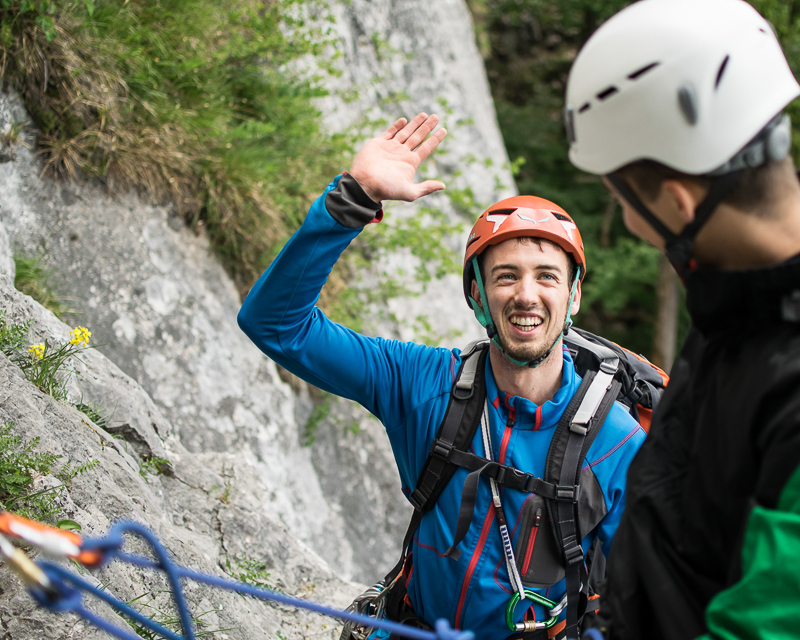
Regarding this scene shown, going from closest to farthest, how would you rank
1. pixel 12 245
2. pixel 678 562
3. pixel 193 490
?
1. pixel 678 562
2. pixel 193 490
3. pixel 12 245

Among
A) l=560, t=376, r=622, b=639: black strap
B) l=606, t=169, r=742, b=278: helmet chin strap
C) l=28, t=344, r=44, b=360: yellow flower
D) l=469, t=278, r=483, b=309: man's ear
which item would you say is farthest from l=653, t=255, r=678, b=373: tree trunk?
l=606, t=169, r=742, b=278: helmet chin strap

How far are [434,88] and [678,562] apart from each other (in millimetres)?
9774

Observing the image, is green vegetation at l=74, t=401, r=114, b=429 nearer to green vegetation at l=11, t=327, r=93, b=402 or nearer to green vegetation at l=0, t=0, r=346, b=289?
green vegetation at l=11, t=327, r=93, b=402

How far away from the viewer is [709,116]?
4.46 feet

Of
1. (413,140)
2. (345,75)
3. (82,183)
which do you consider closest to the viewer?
(413,140)

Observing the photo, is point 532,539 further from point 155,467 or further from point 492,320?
point 155,467

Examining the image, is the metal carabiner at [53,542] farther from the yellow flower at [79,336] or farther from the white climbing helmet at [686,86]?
the yellow flower at [79,336]

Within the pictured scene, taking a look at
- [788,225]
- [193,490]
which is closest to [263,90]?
[193,490]

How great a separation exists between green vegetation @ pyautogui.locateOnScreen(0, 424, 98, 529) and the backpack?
1.29m

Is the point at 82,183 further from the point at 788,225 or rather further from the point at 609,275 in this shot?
the point at 609,275

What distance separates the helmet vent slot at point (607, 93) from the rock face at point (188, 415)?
2217mm

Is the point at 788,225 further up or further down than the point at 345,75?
further down

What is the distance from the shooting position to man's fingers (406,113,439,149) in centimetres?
248

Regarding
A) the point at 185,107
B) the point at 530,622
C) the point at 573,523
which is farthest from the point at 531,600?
the point at 185,107
